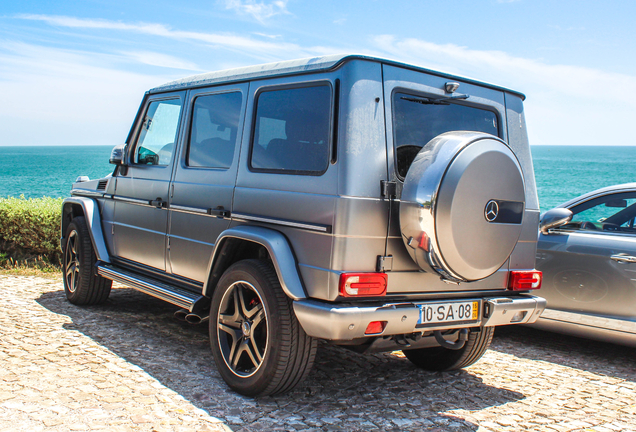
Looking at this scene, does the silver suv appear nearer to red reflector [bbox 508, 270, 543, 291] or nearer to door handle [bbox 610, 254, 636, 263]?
red reflector [bbox 508, 270, 543, 291]

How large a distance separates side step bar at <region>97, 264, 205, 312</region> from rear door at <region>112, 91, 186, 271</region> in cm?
15

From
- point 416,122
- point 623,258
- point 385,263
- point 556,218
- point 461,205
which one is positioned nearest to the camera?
point 461,205

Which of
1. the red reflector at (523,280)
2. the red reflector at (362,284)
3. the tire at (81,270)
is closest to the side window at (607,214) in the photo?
the red reflector at (523,280)

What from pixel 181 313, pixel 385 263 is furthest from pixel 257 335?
pixel 385 263

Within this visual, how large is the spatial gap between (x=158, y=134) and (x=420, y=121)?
8.58ft

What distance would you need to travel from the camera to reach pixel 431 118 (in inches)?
145

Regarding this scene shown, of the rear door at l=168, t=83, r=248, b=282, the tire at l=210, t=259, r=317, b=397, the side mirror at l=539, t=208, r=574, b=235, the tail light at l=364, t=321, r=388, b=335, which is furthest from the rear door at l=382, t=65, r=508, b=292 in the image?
the side mirror at l=539, t=208, r=574, b=235

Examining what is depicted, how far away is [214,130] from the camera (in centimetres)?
446

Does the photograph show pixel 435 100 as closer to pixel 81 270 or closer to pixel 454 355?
pixel 454 355

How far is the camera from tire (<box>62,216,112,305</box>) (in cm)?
599

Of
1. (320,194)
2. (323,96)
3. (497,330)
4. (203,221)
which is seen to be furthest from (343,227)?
(497,330)

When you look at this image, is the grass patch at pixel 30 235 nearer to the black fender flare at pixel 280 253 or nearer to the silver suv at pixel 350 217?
the silver suv at pixel 350 217

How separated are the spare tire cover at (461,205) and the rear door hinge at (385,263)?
13 centimetres

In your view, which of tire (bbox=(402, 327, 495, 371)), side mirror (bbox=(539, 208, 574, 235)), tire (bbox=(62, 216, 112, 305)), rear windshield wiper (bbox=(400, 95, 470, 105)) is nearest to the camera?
rear windshield wiper (bbox=(400, 95, 470, 105))
